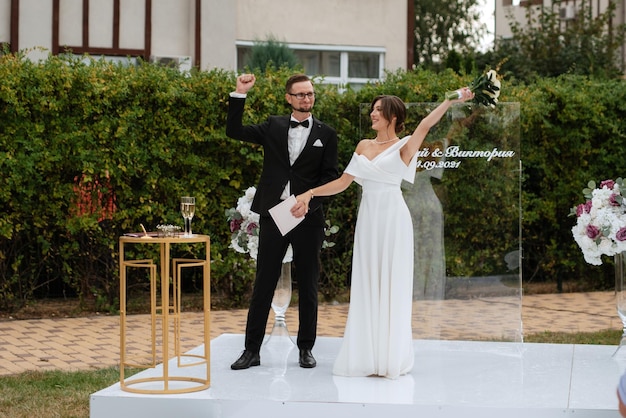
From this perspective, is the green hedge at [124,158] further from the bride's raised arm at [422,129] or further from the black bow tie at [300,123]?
the bride's raised arm at [422,129]

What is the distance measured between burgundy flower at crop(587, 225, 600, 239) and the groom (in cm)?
192

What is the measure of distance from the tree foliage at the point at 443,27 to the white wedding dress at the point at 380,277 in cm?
3002

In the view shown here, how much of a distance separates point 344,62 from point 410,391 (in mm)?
13345

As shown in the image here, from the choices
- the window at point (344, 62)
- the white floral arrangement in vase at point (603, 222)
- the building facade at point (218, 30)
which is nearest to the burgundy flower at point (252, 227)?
the white floral arrangement in vase at point (603, 222)

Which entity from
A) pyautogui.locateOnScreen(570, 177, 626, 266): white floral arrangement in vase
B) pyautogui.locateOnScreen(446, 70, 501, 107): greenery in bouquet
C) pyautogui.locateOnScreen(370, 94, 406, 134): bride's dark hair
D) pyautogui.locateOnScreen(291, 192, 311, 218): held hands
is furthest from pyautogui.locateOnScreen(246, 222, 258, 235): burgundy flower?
pyautogui.locateOnScreen(570, 177, 626, 266): white floral arrangement in vase

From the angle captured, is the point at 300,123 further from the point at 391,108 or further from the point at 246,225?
the point at 246,225

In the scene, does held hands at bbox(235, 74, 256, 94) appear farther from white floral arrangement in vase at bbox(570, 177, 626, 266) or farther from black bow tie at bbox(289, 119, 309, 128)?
white floral arrangement in vase at bbox(570, 177, 626, 266)

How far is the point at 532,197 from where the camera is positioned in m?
11.9

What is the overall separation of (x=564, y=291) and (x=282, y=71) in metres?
4.41

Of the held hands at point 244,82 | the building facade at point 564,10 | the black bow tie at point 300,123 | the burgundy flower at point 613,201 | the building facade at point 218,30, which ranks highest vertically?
the building facade at point 564,10

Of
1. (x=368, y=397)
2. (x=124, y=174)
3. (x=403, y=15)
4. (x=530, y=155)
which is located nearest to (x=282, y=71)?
(x=124, y=174)

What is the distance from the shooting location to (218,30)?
17.1m

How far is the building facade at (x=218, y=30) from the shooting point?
52.4 feet

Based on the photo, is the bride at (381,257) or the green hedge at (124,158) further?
the green hedge at (124,158)
